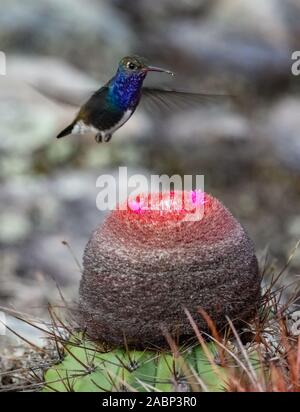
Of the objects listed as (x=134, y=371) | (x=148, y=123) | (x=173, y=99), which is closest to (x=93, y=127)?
(x=173, y=99)

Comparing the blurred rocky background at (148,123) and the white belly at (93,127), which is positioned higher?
the blurred rocky background at (148,123)

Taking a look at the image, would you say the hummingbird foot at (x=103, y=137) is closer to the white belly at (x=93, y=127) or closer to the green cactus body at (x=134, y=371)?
the white belly at (x=93, y=127)

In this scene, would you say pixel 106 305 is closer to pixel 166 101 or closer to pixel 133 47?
pixel 166 101

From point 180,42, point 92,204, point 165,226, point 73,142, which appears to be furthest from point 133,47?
point 165,226

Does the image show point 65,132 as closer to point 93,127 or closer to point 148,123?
point 93,127

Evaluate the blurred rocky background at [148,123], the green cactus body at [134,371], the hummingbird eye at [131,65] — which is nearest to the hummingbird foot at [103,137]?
the hummingbird eye at [131,65]
